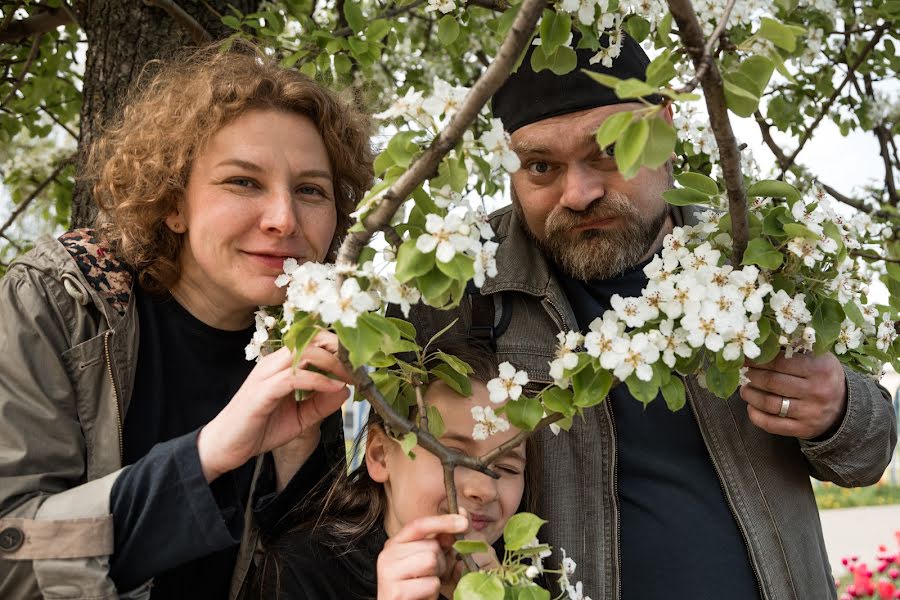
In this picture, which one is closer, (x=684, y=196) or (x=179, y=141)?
(x=684, y=196)

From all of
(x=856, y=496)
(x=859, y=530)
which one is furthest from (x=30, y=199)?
(x=856, y=496)

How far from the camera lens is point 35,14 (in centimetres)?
324

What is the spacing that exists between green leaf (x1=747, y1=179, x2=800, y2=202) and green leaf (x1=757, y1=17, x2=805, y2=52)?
33 centimetres

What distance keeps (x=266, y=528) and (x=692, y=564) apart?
1011 mm

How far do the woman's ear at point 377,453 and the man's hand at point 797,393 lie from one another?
80 centimetres

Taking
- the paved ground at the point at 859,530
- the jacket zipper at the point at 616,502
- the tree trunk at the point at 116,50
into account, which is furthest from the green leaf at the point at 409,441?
the paved ground at the point at 859,530

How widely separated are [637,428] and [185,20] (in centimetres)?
183

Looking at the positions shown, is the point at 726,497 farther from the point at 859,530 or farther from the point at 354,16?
the point at 859,530

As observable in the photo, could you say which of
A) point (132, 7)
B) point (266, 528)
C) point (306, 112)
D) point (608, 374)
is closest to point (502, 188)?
point (132, 7)

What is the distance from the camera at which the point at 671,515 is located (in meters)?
2.13

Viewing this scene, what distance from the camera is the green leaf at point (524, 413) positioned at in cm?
142

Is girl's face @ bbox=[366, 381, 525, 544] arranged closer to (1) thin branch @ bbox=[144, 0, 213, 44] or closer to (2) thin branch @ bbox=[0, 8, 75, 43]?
(1) thin branch @ bbox=[144, 0, 213, 44]

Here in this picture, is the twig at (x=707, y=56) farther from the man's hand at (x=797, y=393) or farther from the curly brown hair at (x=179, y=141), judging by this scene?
the curly brown hair at (x=179, y=141)

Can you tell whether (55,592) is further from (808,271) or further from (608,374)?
(808,271)
